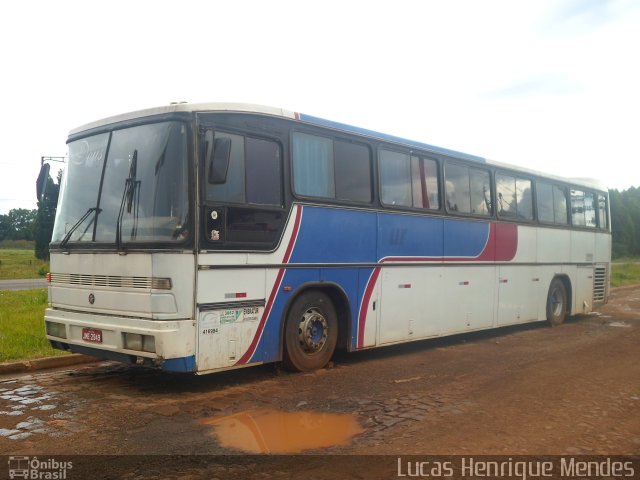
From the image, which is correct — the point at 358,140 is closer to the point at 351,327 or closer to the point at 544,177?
the point at 351,327

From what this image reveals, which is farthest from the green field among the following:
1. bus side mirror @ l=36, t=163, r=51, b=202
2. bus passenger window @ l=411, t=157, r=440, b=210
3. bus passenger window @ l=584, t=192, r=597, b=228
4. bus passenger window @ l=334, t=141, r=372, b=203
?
bus passenger window @ l=584, t=192, r=597, b=228

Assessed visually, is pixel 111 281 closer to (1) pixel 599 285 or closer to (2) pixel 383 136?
(2) pixel 383 136

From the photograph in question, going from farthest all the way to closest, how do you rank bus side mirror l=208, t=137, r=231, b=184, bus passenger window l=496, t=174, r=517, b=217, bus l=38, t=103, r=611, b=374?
bus passenger window l=496, t=174, r=517, b=217
bus side mirror l=208, t=137, r=231, b=184
bus l=38, t=103, r=611, b=374

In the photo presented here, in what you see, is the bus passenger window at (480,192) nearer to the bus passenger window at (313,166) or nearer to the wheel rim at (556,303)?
the wheel rim at (556,303)

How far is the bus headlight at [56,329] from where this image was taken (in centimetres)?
775

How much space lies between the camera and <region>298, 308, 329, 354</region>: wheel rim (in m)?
8.28

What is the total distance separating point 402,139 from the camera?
10.2 meters

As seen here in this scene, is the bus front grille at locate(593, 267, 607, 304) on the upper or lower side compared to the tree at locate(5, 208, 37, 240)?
lower

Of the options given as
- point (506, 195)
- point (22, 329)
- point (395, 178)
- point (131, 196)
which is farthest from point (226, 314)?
point (506, 195)

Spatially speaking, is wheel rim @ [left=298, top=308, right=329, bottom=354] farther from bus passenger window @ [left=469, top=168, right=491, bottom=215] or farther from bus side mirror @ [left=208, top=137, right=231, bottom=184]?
bus passenger window @ [left=469, top=168, right=491, bottom=215]

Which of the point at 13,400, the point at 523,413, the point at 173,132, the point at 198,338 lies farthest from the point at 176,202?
the point at 523,413

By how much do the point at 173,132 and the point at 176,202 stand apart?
79 centimetres

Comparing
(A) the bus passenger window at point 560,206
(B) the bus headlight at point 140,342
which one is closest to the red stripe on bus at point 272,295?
(B) the bus headlight at point 140,342

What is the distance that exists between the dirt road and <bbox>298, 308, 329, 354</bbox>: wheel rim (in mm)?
378
